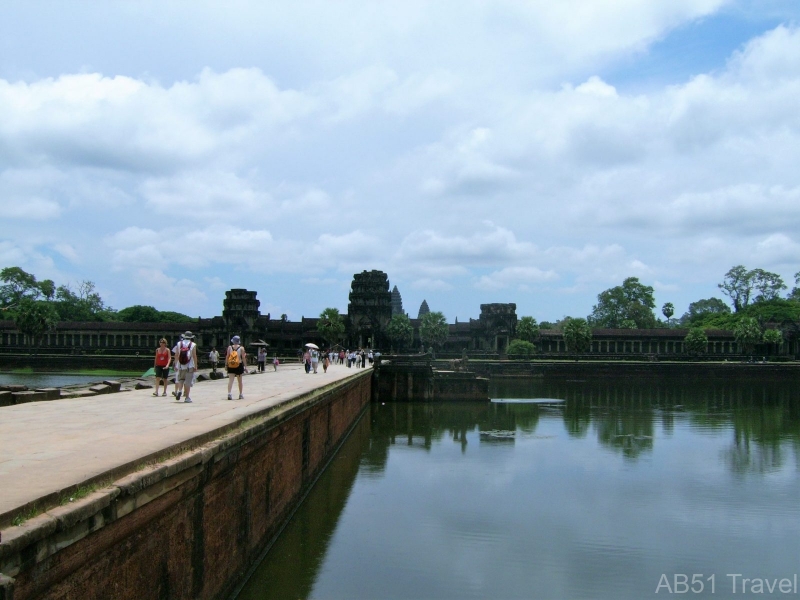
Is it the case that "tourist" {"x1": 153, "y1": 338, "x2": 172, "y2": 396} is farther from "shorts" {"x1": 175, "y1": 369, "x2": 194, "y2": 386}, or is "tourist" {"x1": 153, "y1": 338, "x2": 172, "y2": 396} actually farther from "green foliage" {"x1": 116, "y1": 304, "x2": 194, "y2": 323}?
"green foliage" {"x1": 116, "y1": 304, "x2": 194, "y2": 323}

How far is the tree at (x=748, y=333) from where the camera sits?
93812 millimetres

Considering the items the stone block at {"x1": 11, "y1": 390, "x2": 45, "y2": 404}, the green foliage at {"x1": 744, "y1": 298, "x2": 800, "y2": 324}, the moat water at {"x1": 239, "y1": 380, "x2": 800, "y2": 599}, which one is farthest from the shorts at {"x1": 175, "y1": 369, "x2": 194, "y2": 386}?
the green foliage at {"x1": 744, "y1": 298, "x2": 800, "y2": 324}

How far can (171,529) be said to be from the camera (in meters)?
7.11

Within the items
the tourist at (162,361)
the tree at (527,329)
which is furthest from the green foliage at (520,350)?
the tourist at (162,361)

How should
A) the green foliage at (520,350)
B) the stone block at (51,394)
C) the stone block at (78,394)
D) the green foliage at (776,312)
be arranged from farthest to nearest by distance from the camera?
the green foliage at (776,312)
the green foliage at (520,350)
the stone block at (78,394)
the stone block at (51,394)

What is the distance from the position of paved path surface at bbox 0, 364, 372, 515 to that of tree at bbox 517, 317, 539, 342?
90168mm

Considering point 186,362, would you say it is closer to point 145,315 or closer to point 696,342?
point 696,342

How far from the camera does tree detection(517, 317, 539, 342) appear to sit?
104000 millimetres

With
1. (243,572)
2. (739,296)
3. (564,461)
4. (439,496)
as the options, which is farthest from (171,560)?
(739,296)

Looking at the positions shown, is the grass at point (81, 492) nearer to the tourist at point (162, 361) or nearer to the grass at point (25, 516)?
the grass at point (25, 516)

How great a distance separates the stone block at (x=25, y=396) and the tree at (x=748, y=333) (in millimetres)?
95237

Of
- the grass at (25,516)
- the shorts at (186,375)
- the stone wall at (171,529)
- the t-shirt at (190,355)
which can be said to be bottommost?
the stone wall at (171,529)

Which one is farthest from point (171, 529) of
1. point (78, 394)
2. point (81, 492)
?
point (78, 394)

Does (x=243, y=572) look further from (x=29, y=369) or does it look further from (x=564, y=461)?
(x=29, y=369)
